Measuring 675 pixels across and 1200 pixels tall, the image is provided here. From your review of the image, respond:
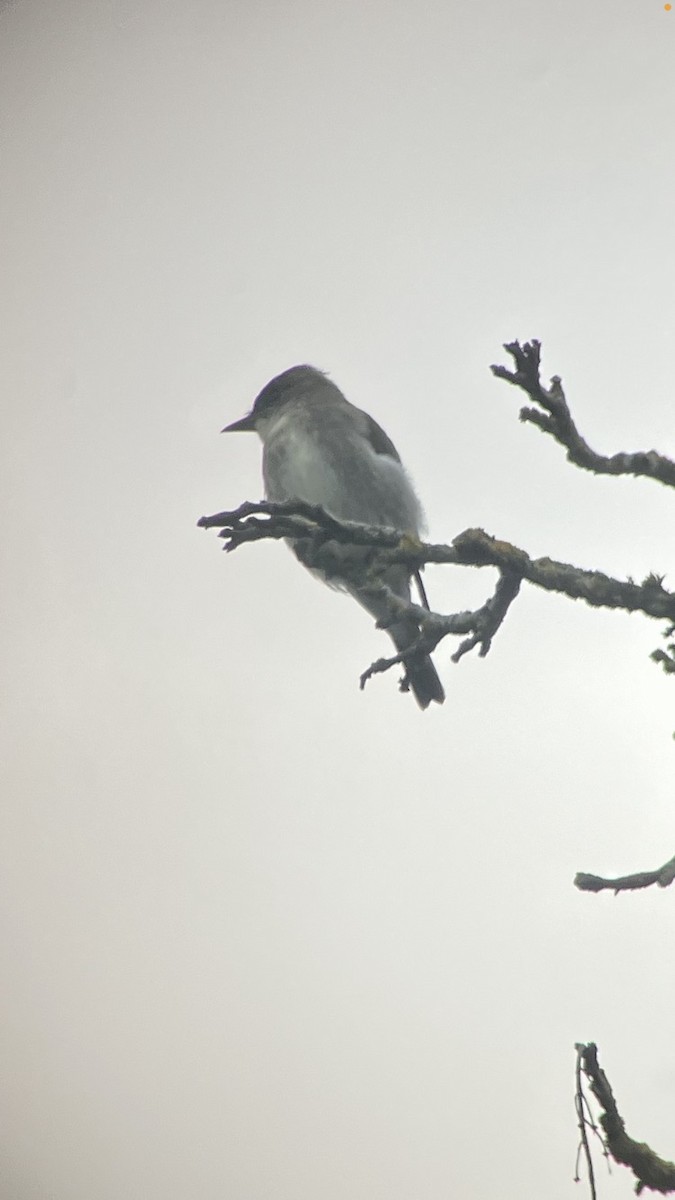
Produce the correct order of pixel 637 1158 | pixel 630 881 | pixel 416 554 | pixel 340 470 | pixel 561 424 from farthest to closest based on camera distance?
pixel 340 470, pixel 416 554, pixel 561 424, pixel 630 881, pixel 637 1158

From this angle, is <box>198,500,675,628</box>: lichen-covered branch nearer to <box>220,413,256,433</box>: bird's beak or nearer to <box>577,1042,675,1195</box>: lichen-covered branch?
<box>577,1042,675,1195</box>: lichen-covered branch

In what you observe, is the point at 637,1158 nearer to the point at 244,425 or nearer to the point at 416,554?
the point at 416,554

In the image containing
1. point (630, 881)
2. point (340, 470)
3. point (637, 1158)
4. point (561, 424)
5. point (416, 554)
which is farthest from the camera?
point (340, 470)

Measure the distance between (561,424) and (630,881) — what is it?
1.40m

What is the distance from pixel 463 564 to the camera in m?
3.63

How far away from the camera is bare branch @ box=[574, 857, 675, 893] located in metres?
2.74

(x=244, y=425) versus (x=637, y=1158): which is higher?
(x=244, y=425)

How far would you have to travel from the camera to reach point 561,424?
3.27m

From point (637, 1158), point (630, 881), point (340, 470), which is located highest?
point (340, 470)

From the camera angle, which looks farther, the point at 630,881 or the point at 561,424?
the point at 561,424

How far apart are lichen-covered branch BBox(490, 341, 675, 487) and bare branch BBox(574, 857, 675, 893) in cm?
125

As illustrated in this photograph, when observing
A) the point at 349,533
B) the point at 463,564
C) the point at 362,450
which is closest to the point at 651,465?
the point at 463,564

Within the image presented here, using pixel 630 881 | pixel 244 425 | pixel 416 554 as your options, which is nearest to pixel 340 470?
pixel 244 425

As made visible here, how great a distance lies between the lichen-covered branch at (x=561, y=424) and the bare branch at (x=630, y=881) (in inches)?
49.1
